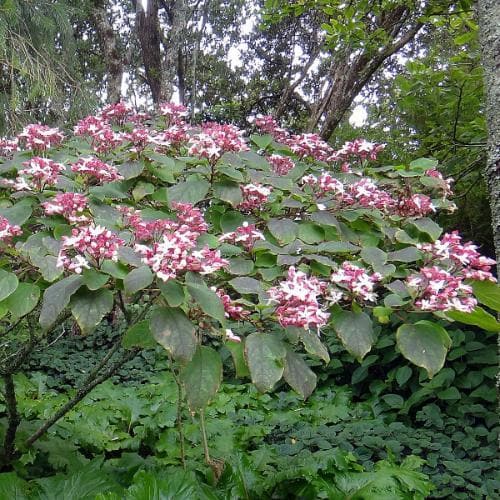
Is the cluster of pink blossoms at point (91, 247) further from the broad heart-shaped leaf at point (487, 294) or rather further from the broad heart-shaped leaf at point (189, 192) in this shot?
the broad heart-shaped leaf at point (487, 294)

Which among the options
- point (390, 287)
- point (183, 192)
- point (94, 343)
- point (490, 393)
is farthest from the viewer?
point (94, 343)

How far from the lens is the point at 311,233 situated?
4.56 ft

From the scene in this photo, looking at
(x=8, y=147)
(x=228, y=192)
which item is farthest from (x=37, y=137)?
(x=228, y=192)

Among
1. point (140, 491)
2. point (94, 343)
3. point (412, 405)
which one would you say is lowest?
point (94, 343)

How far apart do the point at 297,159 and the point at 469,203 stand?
7.06ft

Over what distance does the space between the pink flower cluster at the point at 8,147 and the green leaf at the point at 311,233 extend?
3.60ft

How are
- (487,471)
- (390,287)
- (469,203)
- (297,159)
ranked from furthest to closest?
(469,203) → (487,471) → (297,159) → (390,287)

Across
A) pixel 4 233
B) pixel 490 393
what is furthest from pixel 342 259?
pixel 490 393

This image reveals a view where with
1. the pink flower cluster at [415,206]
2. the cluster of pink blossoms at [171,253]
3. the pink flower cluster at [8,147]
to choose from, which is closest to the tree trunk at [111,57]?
the pink flower cluster at [8,147]

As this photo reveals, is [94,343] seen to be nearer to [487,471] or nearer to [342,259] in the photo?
[487,471]

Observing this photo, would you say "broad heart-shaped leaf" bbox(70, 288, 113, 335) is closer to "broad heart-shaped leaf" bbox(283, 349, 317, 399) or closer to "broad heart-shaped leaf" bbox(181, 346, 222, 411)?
"broad heart-shaped leaf" bbox(181, 346, 222, 411)

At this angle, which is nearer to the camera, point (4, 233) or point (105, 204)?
point (4, 233)

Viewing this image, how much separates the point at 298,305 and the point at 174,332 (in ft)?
0.76

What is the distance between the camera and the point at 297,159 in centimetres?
192
